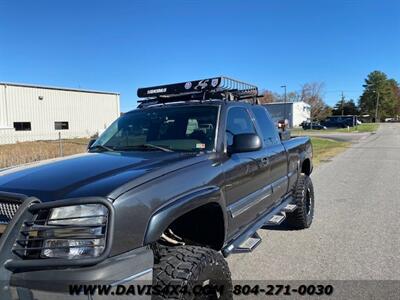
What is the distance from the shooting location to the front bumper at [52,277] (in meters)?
2.20

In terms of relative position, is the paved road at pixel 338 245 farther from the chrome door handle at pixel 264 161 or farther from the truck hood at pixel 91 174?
the truck hood at pixel 91 174

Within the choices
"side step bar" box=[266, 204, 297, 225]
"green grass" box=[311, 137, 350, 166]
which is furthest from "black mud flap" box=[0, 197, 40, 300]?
"green grass" box=[311, 137, 350, 166]

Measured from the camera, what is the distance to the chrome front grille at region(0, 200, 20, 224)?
2538 millimetres

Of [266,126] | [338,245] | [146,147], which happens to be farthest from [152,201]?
[338,245]

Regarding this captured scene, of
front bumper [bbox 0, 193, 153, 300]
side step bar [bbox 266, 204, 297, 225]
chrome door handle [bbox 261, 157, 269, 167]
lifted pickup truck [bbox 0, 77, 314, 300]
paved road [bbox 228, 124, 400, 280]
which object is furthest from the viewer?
side step bar [bbox 266, 204, 297, 225]

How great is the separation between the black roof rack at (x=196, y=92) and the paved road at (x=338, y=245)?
6.51 ft

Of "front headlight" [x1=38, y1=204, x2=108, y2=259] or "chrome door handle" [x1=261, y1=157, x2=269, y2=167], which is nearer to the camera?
"front headlight" [x1=38, y1=204, x2=108, y2=259]

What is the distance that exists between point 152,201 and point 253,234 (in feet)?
7.03

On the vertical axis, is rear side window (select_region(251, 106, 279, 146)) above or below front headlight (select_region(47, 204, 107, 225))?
above

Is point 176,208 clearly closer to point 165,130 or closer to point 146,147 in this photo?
point 146,147

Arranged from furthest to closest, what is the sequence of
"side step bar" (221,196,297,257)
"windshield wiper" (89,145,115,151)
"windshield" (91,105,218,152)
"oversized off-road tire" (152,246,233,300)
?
"windshield wiper" (89,145,115,151), "windshield" (91,105,218,152), "side step bar" (221,196,297,257), "oversized off-road tire" (152,246,233,300)

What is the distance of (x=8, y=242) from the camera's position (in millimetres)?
2324

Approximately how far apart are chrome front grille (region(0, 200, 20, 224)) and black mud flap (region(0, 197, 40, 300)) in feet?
0.51

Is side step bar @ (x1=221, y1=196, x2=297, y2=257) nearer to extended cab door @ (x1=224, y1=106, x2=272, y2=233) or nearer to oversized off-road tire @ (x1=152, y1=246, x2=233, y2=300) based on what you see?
extended cab door @ (x1=224, y1=106, x2=272, y2=233)
